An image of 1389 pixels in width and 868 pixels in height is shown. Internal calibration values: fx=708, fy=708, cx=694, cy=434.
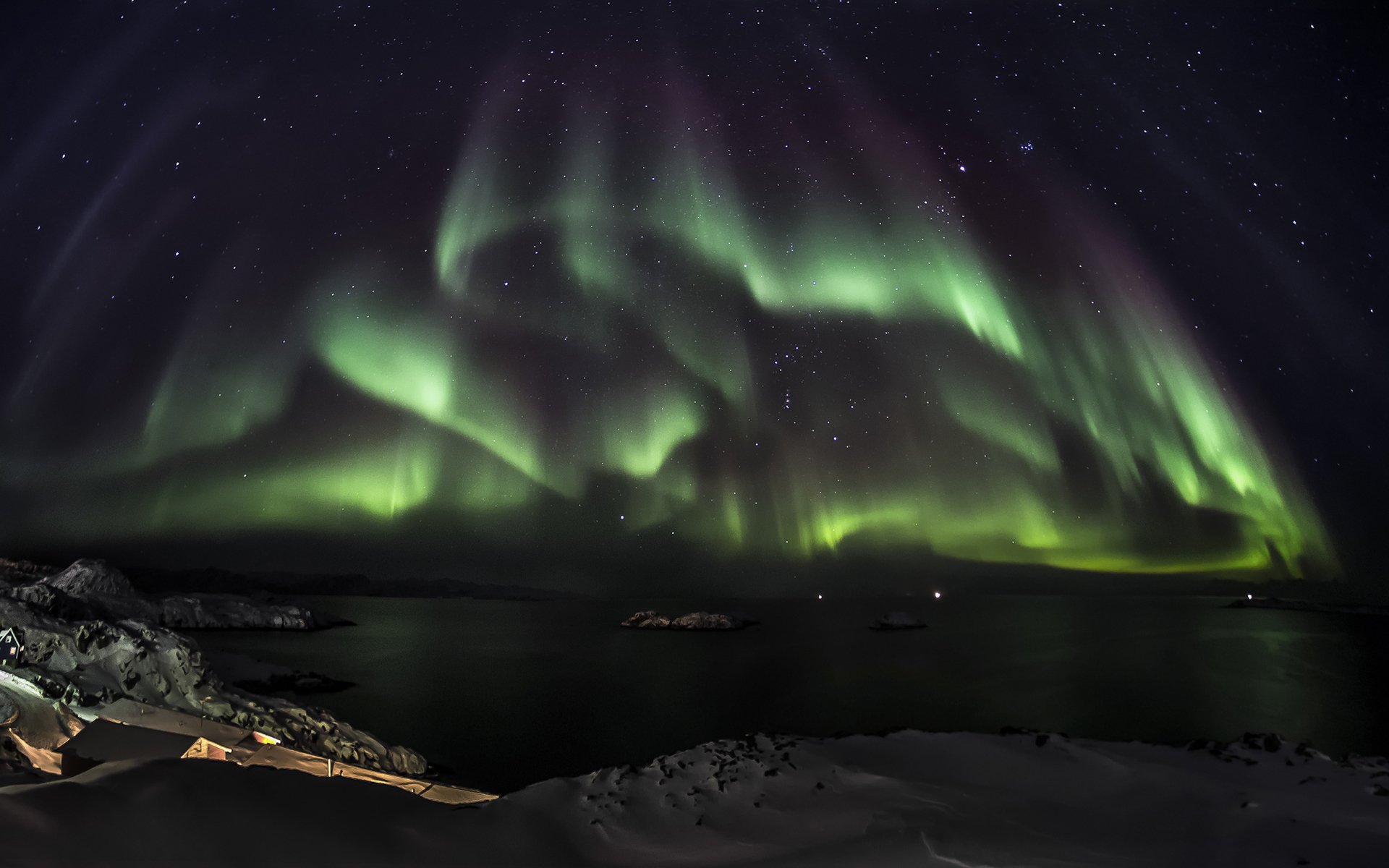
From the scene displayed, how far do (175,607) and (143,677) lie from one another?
100m

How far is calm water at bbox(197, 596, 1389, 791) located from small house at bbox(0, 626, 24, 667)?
549 inches

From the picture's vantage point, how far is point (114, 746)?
29.0ft

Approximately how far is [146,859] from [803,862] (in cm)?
624

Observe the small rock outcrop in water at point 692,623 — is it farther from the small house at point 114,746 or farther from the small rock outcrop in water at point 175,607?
the small house at point 114,746

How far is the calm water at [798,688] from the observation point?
34531 millimetres

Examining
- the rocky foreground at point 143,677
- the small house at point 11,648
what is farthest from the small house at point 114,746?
the small house at point 11,648

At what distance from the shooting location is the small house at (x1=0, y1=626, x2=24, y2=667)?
41.6 ft

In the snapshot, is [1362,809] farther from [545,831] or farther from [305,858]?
[305,858]

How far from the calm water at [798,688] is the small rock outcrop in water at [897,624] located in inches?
690

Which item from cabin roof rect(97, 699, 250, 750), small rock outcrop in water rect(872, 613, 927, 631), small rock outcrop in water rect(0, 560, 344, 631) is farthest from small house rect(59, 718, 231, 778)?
small rock outcrop in water rect(872, 613, 927, 631)

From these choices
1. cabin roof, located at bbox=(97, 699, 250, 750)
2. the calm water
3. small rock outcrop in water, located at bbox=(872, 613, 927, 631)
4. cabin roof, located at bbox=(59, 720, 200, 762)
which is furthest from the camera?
small rock outcrop in water, located at bbox=(872, 613, 927, 631)

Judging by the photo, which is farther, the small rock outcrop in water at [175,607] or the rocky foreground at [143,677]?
the small rock outcrop in water at [175,607]

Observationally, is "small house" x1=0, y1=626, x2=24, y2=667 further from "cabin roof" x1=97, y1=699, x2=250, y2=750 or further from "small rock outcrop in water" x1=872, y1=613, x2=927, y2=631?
"small rock outcrop in water" x1=872, y1=613, x2=927, y2=631

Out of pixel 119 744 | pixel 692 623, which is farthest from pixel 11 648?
pixel 692 623
